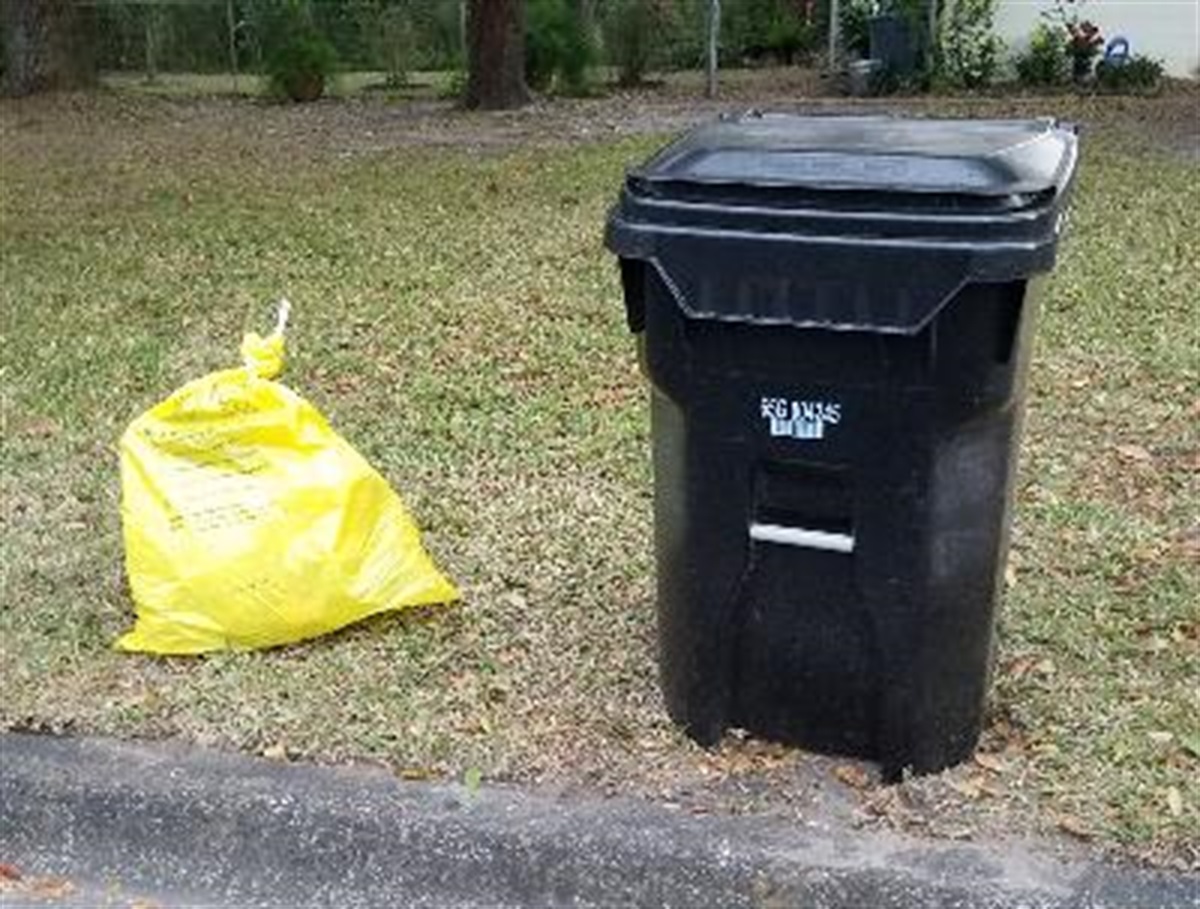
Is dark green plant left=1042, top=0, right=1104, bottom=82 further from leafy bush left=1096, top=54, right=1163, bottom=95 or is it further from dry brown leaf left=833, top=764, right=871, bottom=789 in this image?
dry brown leaf left=833, top=764, right=871, bottom=789

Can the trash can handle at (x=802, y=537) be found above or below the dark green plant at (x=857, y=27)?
above

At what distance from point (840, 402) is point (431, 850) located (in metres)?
1.09

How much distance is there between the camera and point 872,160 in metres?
2.89

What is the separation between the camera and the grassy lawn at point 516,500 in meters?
3.32

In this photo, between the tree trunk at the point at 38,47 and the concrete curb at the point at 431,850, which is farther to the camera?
the tree trunk at the point at 38,47

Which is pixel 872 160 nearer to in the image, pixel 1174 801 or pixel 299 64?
pixel 1174 801

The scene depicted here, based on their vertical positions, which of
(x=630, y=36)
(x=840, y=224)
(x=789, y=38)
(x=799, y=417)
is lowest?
(x=789, y=38)

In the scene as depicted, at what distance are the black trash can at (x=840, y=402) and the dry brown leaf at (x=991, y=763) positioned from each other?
26 mm

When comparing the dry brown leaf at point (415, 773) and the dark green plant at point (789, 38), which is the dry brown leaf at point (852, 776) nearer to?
the dry brown leaf at point (415, 773)

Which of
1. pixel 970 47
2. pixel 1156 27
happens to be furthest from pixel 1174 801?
pixel 1156 27

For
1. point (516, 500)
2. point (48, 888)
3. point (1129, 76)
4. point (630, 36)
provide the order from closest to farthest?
point (48, 888)
point (516, 500)
point (1129, 76)
point (630, 36)

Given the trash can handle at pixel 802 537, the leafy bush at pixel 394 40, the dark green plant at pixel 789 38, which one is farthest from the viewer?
the dark green plant at pixel 789 38

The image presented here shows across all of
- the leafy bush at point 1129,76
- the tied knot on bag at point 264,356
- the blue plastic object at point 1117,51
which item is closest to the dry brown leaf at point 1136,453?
the tied knot on bag at point 264,356

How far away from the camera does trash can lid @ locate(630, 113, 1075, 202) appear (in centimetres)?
280
